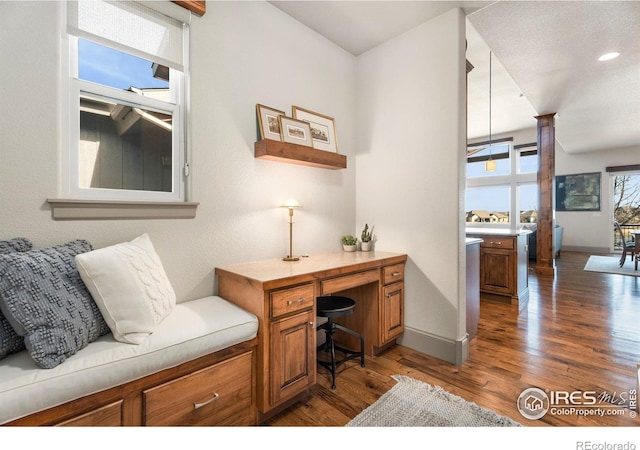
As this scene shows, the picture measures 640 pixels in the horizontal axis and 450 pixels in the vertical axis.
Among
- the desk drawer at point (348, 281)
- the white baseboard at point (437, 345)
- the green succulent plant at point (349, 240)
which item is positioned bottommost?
the white baseboard at point (437, 345)

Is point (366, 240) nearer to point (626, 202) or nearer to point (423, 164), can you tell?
point (423, 164)

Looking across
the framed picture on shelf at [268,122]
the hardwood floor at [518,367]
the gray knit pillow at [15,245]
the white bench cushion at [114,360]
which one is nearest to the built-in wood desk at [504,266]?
the hardwood floor at [518,367]

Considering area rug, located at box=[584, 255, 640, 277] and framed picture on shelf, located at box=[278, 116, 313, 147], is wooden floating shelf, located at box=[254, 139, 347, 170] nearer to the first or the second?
framed picture on shelf, located at box=[278, 116, 313, 147]

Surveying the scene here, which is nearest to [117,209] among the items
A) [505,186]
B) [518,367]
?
[518,367]

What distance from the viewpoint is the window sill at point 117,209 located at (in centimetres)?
148

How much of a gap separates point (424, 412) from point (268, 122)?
2221mm

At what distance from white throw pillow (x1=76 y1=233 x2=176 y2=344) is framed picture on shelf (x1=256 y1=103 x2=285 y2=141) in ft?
4.22

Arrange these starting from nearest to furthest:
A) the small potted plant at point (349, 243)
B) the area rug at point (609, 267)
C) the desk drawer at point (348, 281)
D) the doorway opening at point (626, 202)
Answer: the desk drawer at point (348, 281), the small potted plant at point (349, 243), the area rug at point (609, 267), the doorway opening at point (626, 202)

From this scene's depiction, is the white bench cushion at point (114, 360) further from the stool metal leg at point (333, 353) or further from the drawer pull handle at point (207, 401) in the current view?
the stool metal leg at point (333, 353)

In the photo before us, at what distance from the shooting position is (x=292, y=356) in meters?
1.71

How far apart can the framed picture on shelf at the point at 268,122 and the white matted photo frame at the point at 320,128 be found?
0.24m
